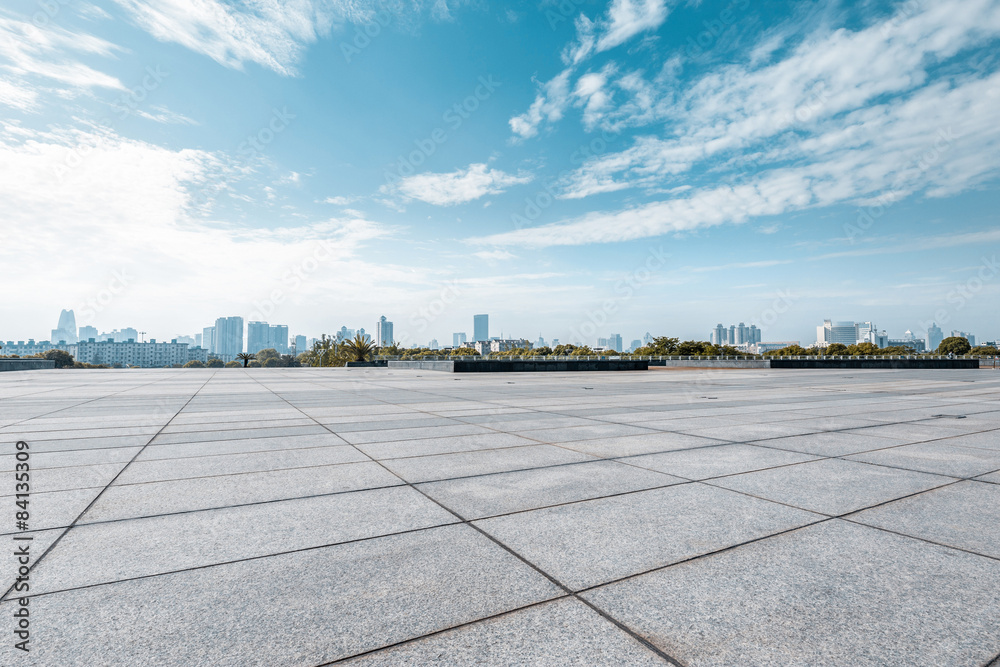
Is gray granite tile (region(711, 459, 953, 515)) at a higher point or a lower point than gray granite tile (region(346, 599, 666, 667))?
higher

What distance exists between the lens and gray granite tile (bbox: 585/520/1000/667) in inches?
96.9

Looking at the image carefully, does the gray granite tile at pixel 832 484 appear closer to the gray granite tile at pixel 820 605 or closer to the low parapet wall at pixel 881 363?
the gray granite tile at pixel 820 605

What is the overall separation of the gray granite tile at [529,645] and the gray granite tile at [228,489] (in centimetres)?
295

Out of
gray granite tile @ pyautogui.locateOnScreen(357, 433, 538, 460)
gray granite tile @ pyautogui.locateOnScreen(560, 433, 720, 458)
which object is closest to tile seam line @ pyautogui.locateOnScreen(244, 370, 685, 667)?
gray granite tile @ pyautogui.locateOnScreen(357, 433, 538, 460)

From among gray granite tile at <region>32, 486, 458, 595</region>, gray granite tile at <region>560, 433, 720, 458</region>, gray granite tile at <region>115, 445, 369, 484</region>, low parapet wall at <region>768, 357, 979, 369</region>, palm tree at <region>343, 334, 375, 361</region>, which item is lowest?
gray granite tile at <region>32, 486, 458, 595</region>

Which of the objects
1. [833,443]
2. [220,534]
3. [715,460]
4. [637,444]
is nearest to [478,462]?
[637,444]

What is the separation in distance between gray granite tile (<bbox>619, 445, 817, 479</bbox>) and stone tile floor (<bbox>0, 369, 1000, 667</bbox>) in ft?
0.19

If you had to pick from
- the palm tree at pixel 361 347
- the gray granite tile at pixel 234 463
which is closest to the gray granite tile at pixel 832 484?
the gray granite tile at pixel 234 463

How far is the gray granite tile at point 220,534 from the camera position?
3.36 m

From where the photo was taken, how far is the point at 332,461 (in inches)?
258

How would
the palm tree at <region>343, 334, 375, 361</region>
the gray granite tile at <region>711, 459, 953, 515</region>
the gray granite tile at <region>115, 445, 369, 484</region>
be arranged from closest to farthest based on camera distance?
the gray granite tile at <region>711, 459, 953, 515</region> → the gray granite tile at <region>115, 445, 369, 484</region> → the palm tree at <region>343, 334, 375, 361</region>

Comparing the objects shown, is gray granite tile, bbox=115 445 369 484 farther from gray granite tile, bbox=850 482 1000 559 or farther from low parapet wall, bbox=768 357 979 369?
low parapet wall, bbox=768 357 979 369

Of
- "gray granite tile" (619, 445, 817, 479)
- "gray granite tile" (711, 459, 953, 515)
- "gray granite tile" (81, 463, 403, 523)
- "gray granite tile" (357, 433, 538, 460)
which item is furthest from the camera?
"gray granite tile" (357, 433, 538, 460)

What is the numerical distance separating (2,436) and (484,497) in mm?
8511
